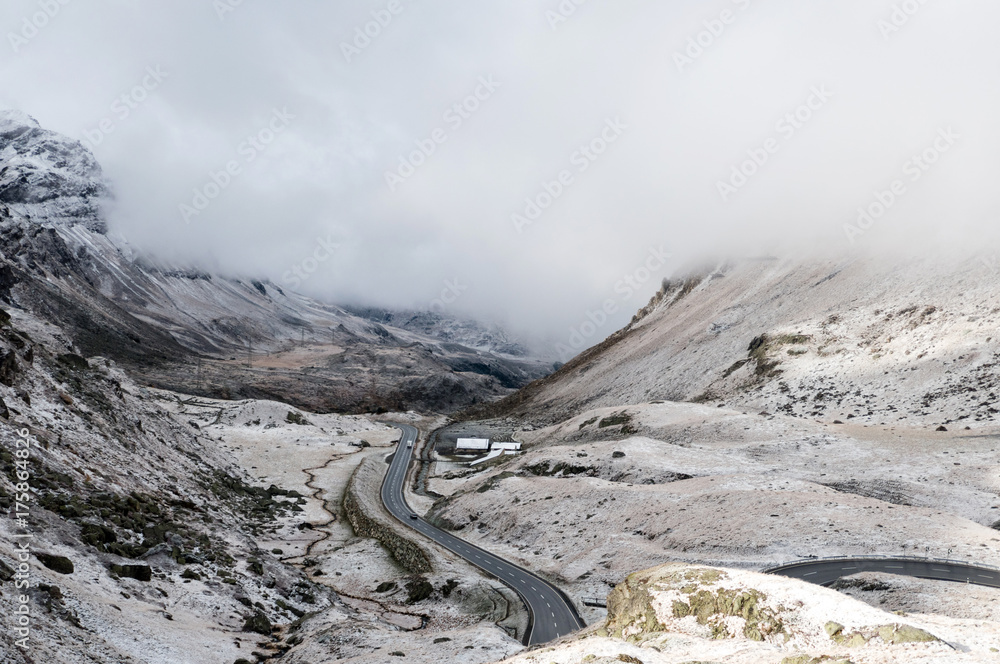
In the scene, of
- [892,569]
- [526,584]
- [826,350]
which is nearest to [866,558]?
[892,569]

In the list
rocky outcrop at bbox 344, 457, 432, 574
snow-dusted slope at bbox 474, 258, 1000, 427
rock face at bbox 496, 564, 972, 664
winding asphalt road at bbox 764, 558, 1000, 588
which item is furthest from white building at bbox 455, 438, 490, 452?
rock face at bbox 496, 564, 972, 664

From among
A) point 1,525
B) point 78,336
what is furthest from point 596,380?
point 78,336

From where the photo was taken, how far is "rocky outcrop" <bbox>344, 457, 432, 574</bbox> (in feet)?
164

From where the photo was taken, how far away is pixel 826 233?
498ft

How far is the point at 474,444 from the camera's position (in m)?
115

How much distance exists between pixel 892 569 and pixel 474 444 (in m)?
Result: 84.3

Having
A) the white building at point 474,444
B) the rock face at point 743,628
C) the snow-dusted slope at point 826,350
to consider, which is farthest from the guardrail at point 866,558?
the white building at point 474,444

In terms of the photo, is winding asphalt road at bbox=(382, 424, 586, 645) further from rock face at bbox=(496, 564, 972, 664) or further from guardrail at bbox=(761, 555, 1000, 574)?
guardrail at bbox=(761, 555, 1000, 574)

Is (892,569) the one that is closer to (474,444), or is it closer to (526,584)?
(526,584)

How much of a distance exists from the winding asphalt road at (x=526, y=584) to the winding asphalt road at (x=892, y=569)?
46.4 feet

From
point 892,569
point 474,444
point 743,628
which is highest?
point 892,569

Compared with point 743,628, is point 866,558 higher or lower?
higher

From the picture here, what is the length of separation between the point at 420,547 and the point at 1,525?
112ft

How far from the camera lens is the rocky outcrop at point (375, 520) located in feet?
164
